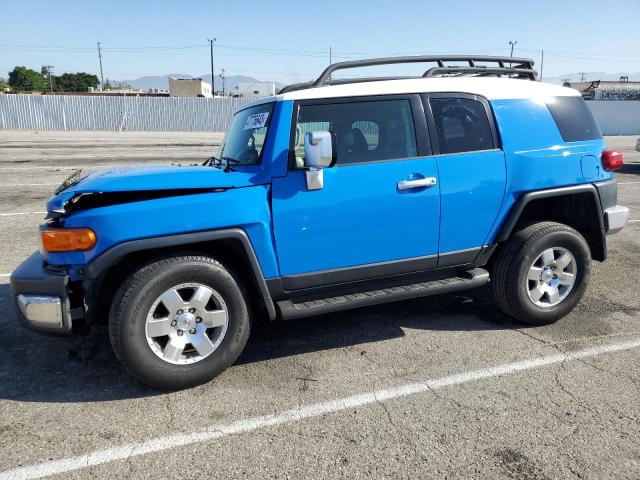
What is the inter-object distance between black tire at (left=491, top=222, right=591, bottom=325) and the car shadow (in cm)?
25

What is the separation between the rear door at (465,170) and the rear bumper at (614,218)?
3.85 ft

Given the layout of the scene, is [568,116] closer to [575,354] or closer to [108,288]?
[575,354]

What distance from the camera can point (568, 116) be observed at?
4.21 metres

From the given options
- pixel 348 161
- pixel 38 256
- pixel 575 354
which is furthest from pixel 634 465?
pixel 38 256

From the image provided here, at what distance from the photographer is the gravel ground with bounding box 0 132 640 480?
2.52 m

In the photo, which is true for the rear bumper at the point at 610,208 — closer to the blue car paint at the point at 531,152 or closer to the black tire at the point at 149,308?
the blue car paint at the point at 531,152

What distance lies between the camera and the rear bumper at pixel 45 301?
3012 mm

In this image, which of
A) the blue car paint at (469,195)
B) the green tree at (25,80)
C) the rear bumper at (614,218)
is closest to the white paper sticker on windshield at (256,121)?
the blue car paint at (469,195)

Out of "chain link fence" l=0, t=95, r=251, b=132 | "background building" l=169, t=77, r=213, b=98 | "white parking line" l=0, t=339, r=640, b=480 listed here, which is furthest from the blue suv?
"background building" l=169, t=77, r=213, b=98

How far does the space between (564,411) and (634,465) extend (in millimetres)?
497

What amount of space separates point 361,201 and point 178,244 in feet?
4.16

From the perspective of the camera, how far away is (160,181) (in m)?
3.17

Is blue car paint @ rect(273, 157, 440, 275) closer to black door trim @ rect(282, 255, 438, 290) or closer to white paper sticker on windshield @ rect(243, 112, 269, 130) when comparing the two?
black door trim @ rect(282, 255, 438, 290)

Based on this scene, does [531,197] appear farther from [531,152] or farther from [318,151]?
[318,151]
